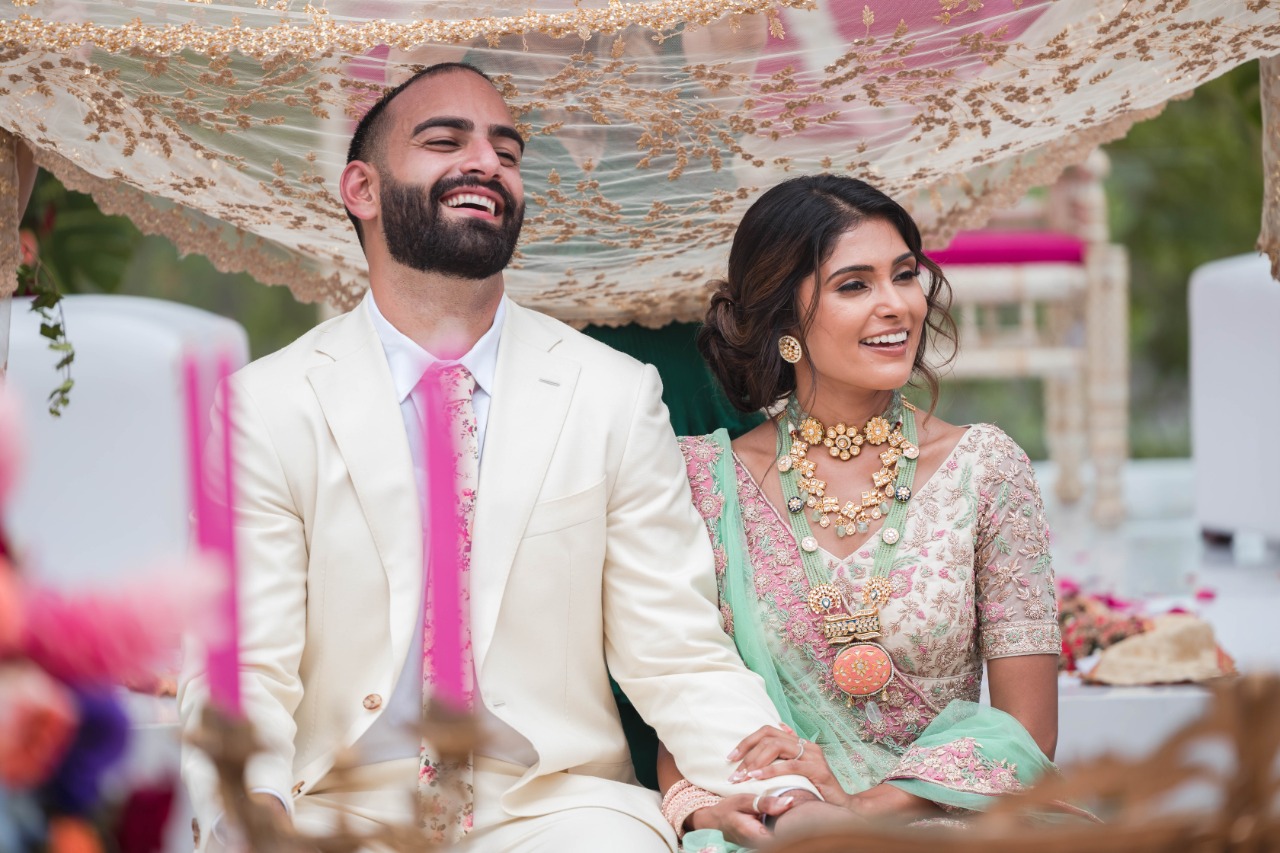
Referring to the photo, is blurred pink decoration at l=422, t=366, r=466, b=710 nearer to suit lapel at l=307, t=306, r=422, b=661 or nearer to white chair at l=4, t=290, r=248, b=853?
suit lapel at l=307, t=306, r=422, b=661

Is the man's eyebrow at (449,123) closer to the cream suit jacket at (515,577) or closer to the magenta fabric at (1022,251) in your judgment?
the cream suit jacket at (515,577)

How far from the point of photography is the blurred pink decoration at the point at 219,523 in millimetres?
827

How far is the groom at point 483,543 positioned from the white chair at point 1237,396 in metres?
3.38

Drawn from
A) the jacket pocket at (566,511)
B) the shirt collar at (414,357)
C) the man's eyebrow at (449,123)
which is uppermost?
the man's eyebrow at (449,123)

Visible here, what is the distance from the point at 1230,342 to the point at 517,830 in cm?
392

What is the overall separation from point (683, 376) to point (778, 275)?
2.01 feet

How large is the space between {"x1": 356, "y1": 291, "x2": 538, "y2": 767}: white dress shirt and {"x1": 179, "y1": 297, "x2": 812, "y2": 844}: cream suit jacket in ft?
0.08

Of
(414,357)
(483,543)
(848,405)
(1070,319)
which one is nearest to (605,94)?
(414,357)

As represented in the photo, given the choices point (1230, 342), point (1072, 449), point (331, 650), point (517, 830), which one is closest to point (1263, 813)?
point (517, 830)

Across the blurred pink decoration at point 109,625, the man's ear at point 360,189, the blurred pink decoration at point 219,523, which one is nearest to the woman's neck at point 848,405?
the man's ear at point 360,189

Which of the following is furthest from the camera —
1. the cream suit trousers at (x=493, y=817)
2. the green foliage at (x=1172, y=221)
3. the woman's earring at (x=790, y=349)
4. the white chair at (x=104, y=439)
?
the green foliage at (x=1172, y=221)

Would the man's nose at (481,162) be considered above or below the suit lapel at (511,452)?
above

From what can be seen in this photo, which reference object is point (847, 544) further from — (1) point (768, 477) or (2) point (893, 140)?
(2) point (893, 140)

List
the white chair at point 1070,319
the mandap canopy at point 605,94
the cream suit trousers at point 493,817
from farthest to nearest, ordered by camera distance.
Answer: the white chair at point 1070,319, the mandap canopy at point 605,94, the cream suit trousers at point 493,817
